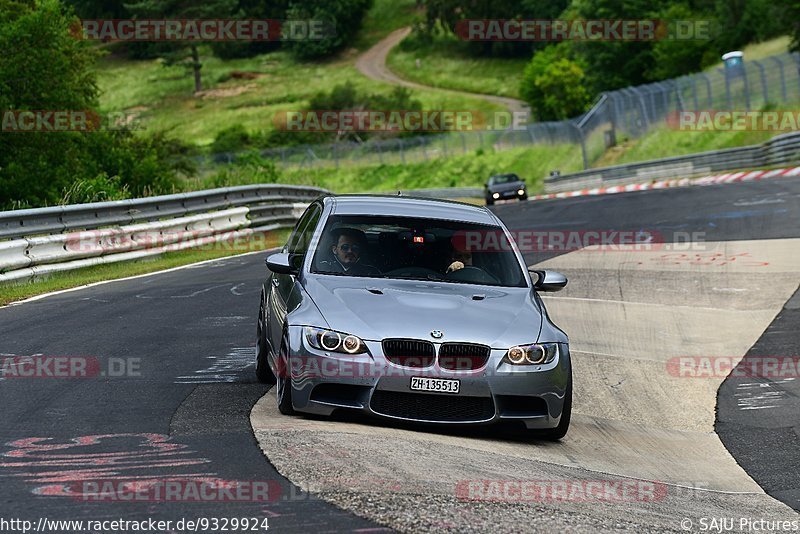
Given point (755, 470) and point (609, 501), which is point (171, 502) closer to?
point (609, 501)

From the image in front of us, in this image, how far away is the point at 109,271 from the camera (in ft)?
66.5

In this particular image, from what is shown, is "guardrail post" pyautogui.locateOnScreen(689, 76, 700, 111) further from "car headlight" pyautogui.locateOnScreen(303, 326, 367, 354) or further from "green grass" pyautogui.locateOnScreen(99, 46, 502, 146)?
"green grass" pyautogui.locateOnScreen(99, 46, 502, 146)

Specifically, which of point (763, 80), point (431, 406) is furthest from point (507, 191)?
point (431, 406)

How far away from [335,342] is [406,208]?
214 centimetres

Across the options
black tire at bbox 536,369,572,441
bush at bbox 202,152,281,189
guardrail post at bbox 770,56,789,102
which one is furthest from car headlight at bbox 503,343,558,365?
guardrail post at bbox 770,56,789,102

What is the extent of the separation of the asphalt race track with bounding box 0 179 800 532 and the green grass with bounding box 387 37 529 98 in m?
104

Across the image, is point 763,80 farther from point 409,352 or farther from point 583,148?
point 409,352

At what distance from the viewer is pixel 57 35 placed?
110ft

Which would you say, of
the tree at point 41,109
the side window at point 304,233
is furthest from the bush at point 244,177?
the side window at point 304,233

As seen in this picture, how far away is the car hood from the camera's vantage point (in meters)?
8.27

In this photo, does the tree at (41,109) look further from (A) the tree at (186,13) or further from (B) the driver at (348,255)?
(A) the tree at (186,13)

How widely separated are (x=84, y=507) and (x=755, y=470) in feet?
16.3

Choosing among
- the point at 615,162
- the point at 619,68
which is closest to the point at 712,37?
the point at 619,68

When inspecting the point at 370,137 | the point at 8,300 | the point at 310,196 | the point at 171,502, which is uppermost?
the point at 171,502
